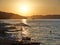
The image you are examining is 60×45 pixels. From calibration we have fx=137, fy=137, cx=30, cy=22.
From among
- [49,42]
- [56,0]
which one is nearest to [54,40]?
[49,42]

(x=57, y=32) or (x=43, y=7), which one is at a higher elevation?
(x=43, y=7)

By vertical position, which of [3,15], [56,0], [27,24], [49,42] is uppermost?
[56,0]

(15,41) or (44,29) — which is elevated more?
(44,29)

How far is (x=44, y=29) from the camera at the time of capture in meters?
1.72

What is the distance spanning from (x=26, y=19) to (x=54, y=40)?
438 millimetres

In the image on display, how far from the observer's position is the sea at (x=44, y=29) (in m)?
1.71

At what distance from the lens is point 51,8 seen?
5.74 feet

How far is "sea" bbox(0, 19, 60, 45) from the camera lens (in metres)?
1.71

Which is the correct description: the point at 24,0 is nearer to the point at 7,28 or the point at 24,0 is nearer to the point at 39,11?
the point at 39,11

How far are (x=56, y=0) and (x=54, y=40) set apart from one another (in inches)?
20.0

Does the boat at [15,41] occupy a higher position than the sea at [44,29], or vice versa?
the sea at [44,29]

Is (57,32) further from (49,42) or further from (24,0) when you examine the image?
(24,0)

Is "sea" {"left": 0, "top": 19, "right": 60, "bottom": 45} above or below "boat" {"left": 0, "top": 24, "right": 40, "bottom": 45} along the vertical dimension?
above

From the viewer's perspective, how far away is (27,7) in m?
1.77
